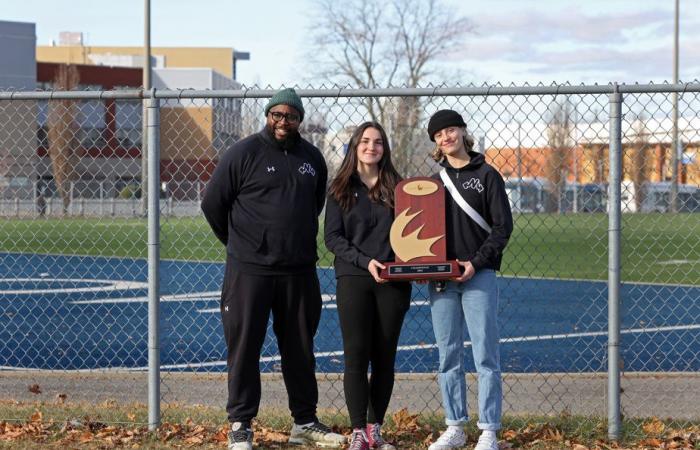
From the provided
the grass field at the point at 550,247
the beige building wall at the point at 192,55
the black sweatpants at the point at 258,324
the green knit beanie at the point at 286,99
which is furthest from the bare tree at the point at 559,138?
the beige building wall at the point at 192,55

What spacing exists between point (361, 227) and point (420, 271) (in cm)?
45

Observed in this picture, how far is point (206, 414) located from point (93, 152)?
157 feet

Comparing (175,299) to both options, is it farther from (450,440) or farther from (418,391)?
(450,440)

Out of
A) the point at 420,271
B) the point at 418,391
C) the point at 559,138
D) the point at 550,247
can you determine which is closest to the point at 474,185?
the point at 420,271

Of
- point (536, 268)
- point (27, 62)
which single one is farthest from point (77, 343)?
point (27, 62)

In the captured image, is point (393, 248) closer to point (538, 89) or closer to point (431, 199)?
point (431, 199)

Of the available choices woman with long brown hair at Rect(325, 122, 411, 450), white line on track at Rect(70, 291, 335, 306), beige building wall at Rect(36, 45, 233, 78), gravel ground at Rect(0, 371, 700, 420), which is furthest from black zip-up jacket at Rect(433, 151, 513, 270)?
beige building wall at Rect(36, 45, 233, 78)

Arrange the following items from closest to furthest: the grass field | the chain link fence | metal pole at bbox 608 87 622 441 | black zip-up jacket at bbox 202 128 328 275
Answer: black zip-up jacket at bbox 202 128 328 275, metal pole at bbox 608 87 622 441, the chain link fence, the grass field

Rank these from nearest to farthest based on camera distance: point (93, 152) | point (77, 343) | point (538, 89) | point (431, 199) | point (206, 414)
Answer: point (431, 199) → point (538, 89) → point (206, 414) → point (77, 343) → point (93, 152)

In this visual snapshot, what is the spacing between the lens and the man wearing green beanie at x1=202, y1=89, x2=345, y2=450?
628 centimetres

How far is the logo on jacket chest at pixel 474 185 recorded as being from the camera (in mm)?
6168

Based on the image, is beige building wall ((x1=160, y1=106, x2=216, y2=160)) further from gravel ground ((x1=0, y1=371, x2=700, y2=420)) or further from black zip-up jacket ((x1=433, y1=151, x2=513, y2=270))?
black zip-up jacket ((x1=433, y1=151, x2=513, y2=270))

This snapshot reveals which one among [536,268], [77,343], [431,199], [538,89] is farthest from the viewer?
[536,268]

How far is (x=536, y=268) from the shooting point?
2089cm
